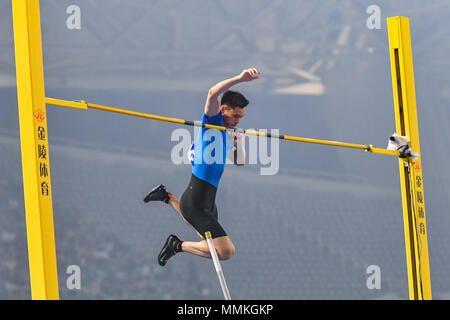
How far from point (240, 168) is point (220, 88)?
173 centimetres

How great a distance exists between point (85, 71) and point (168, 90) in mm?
667

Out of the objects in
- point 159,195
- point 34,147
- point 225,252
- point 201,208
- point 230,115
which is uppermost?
point 230,115

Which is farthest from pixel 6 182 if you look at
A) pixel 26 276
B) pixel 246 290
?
pixel 246 290

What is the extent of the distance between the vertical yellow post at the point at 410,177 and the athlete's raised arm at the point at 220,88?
1.04 m

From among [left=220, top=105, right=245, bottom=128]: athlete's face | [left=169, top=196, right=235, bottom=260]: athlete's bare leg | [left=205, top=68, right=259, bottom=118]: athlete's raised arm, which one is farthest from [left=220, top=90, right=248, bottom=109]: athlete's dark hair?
[left=169, top=196, right=235, bottom=260]: athlete's bare leg

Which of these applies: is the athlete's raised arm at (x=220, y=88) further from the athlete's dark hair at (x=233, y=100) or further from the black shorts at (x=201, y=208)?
the black shorts at (x=201, y=208)

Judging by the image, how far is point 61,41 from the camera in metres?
5.66

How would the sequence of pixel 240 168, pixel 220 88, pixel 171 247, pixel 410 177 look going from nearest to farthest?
pixel 220 88 → pixel 410 177 → pixel 171 247 → pixel 240 168

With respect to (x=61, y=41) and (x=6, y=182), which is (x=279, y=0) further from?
(x=6, y=182)

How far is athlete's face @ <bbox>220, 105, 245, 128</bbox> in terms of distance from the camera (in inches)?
169

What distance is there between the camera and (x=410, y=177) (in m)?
4.39

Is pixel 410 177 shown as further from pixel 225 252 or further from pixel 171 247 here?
pixel 171 247

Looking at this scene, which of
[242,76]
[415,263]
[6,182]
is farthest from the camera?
[6,182]

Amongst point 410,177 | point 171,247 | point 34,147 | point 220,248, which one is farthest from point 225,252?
point 34,147
